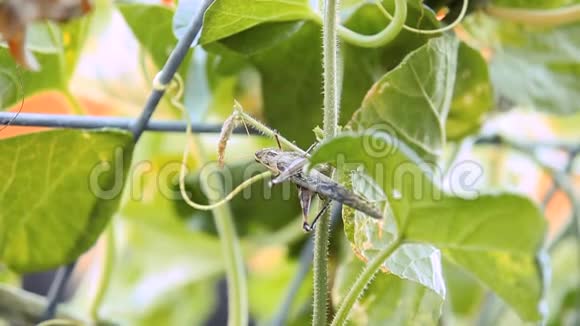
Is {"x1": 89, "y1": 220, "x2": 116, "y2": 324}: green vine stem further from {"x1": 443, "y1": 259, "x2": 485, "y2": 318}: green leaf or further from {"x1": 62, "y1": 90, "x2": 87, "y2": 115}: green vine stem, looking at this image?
{"x1": 443, "y1": 259, "x2": 485, "y2": 318}: green leaf

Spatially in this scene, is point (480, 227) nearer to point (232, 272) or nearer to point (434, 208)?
point (434, 208)

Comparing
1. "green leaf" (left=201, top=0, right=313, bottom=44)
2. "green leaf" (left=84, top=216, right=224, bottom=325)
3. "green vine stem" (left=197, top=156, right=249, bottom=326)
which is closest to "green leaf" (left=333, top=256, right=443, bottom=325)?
"green vine stem" (left=197, top=156, right=249, bottom=326)

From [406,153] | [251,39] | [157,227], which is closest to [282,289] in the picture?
[157,227]

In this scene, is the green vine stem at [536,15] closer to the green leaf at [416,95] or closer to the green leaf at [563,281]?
the green leaf at [416,95]

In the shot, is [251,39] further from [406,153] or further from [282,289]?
[282,289]

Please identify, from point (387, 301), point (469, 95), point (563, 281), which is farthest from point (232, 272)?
point (563, 281)
